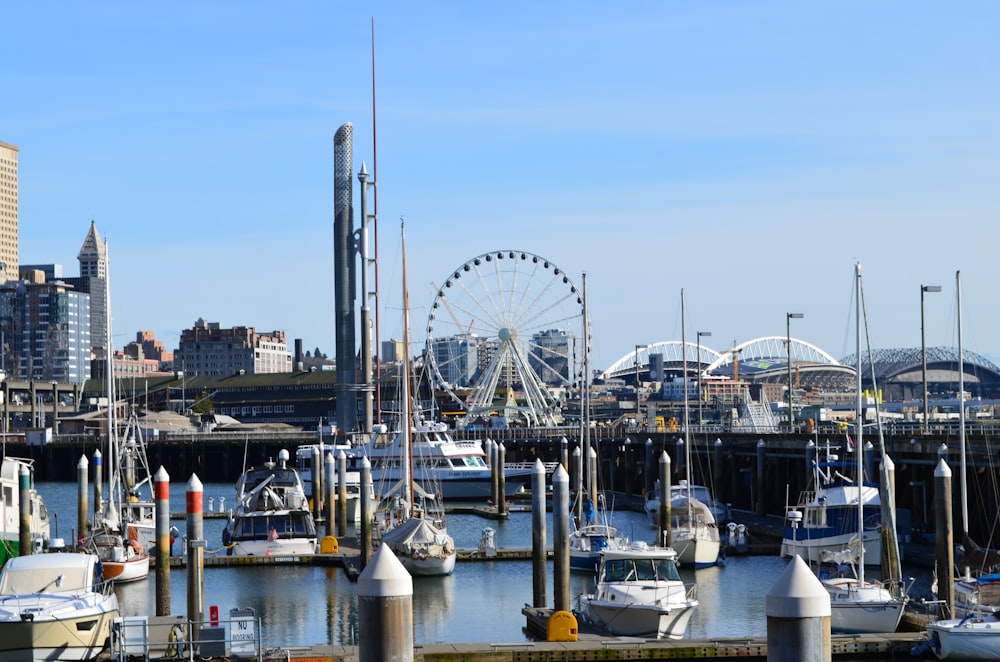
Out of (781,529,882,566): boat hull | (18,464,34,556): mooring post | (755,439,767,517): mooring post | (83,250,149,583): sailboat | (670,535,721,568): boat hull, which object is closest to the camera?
(18,464,34,556): mooring post

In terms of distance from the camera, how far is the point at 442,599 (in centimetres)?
4750

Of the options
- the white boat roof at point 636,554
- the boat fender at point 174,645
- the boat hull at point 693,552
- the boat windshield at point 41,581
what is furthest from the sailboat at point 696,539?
the boat windshield at point 41,581

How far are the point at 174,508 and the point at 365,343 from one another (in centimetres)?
4238

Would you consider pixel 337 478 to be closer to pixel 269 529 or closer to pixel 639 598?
pixel 269 529

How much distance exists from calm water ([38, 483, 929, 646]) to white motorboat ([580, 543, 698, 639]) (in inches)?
106

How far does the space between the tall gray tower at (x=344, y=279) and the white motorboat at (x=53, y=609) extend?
105 m

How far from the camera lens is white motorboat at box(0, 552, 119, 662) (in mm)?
29906

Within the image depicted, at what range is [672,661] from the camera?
1278 inches

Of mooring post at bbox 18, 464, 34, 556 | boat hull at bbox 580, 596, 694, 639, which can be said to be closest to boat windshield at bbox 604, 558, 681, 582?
boat hull at bbox 580, 596, 694, 639

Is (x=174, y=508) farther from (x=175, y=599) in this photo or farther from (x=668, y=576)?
(x=668, y=576)

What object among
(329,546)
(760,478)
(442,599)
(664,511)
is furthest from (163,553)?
(760,478)

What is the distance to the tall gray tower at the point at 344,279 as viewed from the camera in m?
138

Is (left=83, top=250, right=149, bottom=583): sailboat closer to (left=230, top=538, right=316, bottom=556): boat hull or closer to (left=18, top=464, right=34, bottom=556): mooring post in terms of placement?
(left=18, top=464, right=34, bottom=556): mooring post

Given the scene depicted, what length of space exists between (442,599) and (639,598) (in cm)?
1239
